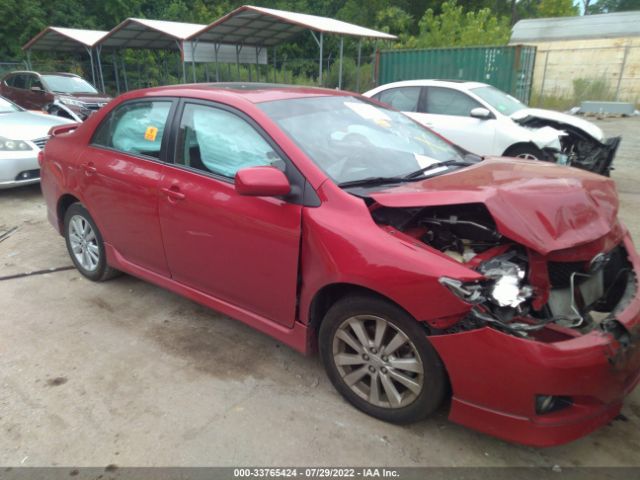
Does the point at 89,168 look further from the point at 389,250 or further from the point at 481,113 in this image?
the point at 481,113

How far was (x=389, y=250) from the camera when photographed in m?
2.29

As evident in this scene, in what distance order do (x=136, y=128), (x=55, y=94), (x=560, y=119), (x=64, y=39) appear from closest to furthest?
(x=136, y=128)
(x=560, y=119)
(x=55, y=94)
(x=64, y=39)

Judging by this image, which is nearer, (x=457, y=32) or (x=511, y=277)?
(x=511, y=277)

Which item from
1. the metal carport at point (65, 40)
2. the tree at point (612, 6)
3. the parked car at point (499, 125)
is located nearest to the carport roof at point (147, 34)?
the metal carport at point (65, 40)

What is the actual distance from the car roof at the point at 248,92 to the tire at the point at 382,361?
146 centimetres

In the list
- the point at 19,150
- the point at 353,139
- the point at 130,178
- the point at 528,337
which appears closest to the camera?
the point at 528,337

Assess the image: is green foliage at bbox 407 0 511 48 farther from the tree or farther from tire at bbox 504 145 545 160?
the tree

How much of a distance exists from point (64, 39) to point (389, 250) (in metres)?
22.4

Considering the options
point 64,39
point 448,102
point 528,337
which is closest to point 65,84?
point 64,39

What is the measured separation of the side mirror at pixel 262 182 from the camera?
8.17ft

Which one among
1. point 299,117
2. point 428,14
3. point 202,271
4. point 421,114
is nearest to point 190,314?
point 202,271

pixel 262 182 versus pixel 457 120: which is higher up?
pixel 262 182

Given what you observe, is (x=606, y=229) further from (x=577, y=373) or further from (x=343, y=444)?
(x=343, y=444)

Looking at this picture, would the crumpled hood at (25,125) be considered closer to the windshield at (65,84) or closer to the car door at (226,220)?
the car door at (226,220)
